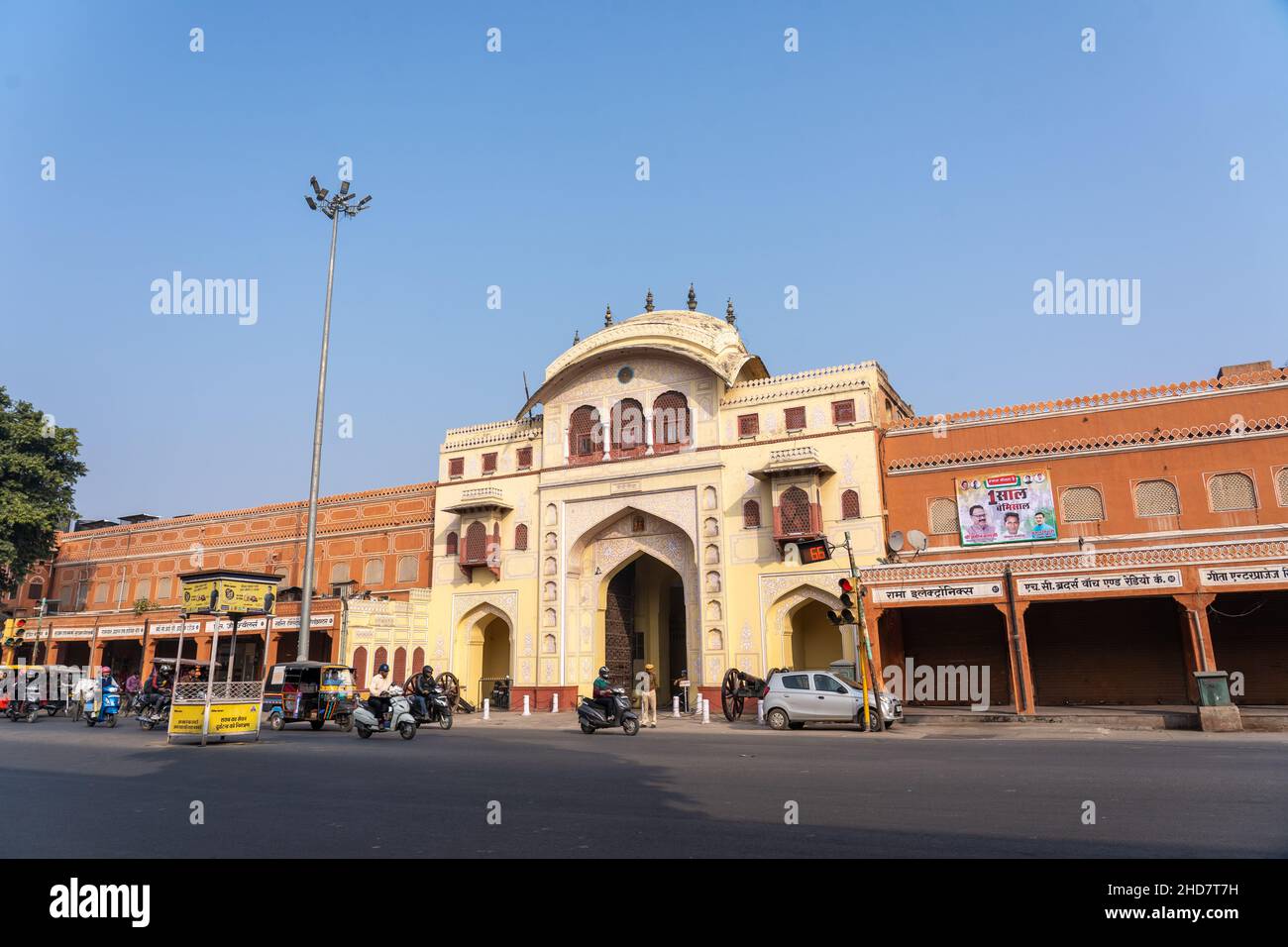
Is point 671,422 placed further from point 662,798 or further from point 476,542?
point 662,798

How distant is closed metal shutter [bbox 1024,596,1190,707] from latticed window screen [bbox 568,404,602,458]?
14616mm

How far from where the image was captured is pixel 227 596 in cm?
1505

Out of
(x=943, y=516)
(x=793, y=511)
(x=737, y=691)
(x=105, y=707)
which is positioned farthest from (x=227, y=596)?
(x=943, y=516)

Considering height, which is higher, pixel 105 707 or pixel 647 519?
pixel 647 519

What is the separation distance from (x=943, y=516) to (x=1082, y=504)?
3535mm

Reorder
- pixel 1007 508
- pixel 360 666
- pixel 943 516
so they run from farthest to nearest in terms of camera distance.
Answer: pixel 360 666 < pixel 943 516 < pixel 1007 508

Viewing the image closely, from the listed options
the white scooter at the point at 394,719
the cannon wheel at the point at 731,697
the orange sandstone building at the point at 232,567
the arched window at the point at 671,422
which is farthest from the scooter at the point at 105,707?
the arched window at the point at 671,422

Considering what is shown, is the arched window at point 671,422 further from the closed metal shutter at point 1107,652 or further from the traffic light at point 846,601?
the closed metal shutter at point 1107,652

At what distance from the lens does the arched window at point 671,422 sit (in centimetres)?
2808

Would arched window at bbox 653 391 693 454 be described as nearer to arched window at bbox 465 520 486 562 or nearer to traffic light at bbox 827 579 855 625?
arched window at bbox 465 520 486 562

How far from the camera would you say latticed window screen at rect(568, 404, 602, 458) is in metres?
29.5

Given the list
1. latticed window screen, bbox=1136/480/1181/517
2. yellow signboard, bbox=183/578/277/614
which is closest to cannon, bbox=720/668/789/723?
latticed window screen, bbox=1136/480/1181/517

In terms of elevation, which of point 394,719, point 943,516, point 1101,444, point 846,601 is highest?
point 1101,444
